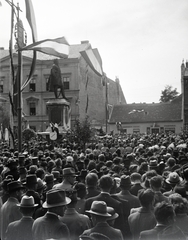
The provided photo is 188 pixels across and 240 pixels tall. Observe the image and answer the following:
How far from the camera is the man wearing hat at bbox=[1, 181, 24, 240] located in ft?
15.4

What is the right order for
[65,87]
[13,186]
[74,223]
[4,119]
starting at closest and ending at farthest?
[74,223], [13,186], [4,119], [65,87]

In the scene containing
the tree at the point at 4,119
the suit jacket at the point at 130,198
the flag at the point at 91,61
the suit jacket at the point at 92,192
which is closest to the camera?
the suit jacket at the point at 130,198

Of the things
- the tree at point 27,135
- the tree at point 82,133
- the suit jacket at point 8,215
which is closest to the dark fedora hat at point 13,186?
the suit jacket at point 8,215

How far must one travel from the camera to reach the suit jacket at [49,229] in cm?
368

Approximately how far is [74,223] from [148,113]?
1795 inches

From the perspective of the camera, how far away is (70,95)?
150ft

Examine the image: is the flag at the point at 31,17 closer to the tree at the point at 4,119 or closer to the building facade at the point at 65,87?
the tree at the point at 4,119

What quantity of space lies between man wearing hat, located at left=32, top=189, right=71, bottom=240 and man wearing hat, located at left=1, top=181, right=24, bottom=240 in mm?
934

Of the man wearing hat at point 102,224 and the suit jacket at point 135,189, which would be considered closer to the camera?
the man wearing hat at point 102,224

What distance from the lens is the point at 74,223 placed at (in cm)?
412

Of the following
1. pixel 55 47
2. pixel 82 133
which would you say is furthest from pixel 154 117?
pixel 55 47

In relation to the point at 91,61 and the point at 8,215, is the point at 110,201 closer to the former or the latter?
the point at 8,215

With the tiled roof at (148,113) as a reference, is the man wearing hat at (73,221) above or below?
below

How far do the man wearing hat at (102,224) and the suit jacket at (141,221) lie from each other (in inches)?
26.1
